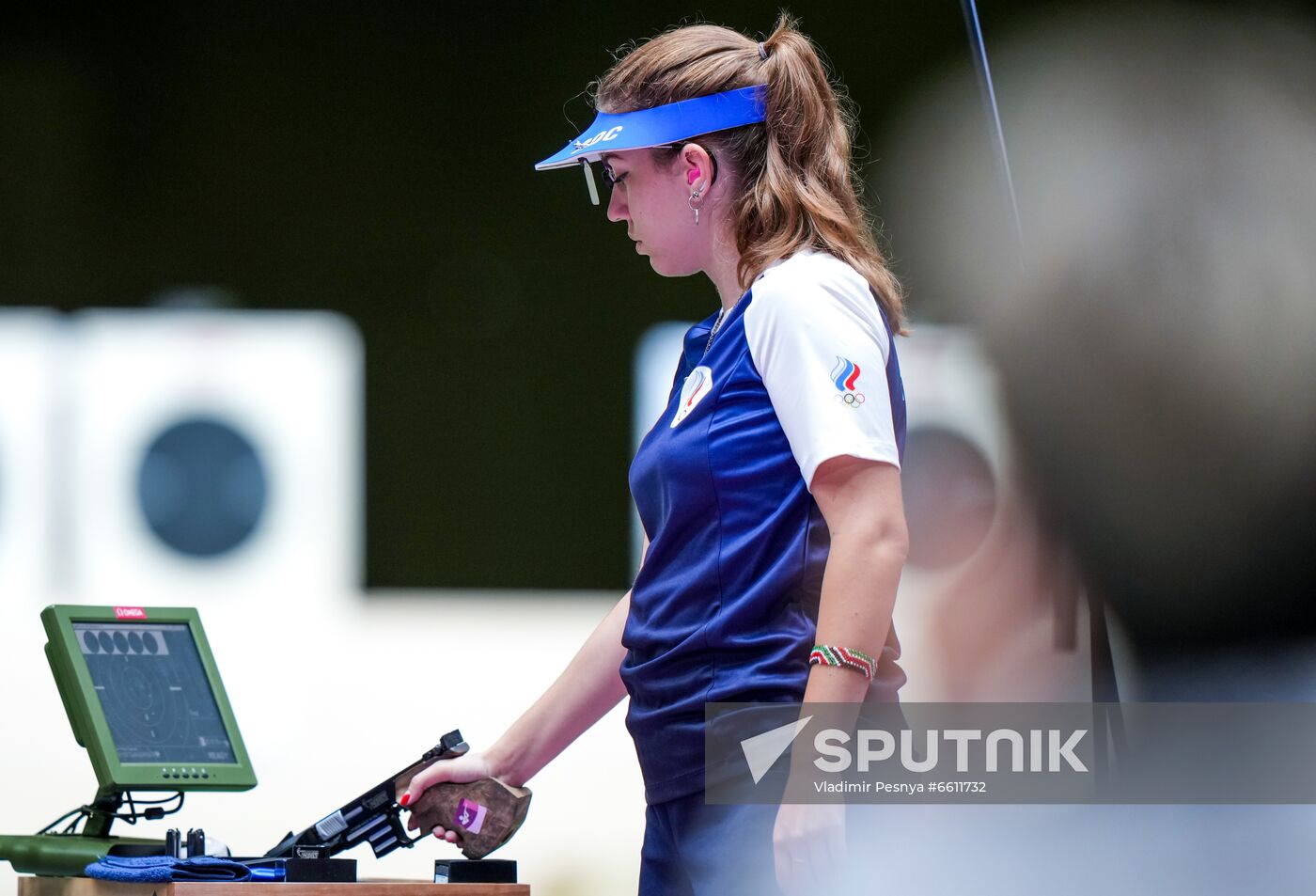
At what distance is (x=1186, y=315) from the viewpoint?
1.69 ft

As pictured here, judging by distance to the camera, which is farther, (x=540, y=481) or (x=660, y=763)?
(x=540, y=481)

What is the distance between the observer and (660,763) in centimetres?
124

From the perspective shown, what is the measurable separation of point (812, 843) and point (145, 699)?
1.10 metres

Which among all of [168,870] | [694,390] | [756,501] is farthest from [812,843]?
[168,870]

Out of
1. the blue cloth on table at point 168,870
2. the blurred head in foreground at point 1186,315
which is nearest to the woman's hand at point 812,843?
the blurred head in foreground at point 1186,315

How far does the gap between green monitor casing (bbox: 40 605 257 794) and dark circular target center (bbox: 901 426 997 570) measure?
1152 mm

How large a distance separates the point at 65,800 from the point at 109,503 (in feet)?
1.80

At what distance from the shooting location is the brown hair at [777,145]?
1.29 m

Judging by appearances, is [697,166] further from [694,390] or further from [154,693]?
[154,693]

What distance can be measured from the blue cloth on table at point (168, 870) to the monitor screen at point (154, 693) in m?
0.30

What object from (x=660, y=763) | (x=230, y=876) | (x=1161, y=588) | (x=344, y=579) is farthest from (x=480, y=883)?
(x=344, y=579)

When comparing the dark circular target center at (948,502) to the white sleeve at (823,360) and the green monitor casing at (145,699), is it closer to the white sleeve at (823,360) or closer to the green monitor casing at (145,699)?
the white sleeve at (823,360)

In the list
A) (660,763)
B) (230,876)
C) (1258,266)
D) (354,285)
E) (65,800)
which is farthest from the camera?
(354,285)

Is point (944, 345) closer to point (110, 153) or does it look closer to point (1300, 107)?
point (110, 153)
